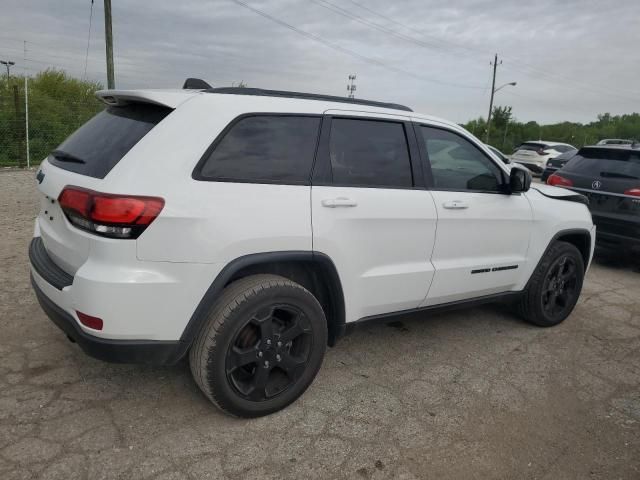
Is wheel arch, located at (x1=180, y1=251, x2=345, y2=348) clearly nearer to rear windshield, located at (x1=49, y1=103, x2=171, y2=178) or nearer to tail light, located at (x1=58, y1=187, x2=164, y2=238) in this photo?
tail light, located at (x1=58, y1=187, x2=164, y2=238)

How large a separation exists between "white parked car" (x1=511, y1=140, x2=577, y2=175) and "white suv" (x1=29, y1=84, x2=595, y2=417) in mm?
15866

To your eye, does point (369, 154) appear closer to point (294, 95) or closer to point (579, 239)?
point (294, 95)

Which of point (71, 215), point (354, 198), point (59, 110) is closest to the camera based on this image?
point (71, 215)

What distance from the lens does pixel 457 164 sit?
11.6 ft

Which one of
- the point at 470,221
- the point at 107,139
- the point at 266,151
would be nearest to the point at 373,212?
the point at 266,151

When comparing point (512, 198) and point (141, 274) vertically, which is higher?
point (512, 198)

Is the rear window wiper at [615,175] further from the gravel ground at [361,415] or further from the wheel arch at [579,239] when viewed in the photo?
the gravel ground at [361,415]

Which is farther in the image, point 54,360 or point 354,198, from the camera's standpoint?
point 54,360

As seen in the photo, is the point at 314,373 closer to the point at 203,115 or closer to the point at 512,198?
the point at 203,115

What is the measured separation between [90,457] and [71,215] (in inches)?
44.4

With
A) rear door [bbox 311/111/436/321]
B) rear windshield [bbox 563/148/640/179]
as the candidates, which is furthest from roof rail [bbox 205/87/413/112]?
rear windshield [bbox 563/148/640/179]

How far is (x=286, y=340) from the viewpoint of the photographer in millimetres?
2686

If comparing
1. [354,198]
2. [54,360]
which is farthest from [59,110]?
[354,198]

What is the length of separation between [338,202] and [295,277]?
50 centimetres
